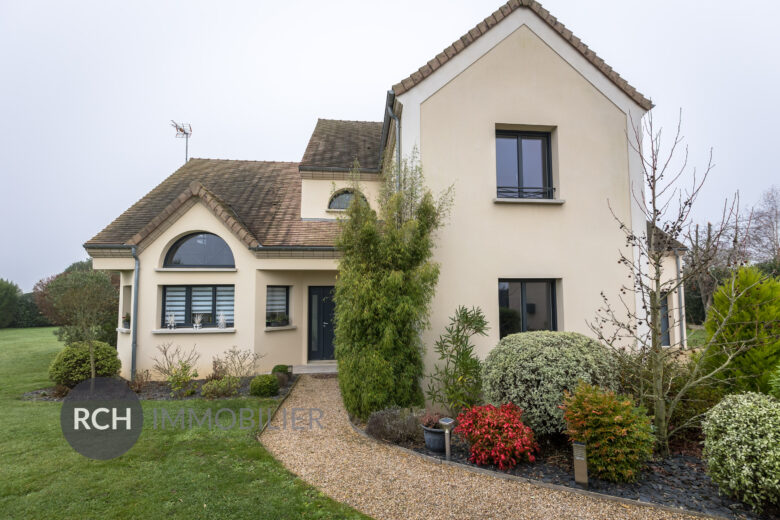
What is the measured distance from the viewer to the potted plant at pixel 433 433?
5.80 m

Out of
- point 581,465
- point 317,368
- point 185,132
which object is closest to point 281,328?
point 317,368

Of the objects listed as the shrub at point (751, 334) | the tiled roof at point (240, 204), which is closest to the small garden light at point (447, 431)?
the shrub at point (751, 334)

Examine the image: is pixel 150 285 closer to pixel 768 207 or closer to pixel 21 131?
pixel 21 131

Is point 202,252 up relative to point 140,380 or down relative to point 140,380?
up

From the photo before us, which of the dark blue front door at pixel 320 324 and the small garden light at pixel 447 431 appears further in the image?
the dark blue front door at pixel 320 324

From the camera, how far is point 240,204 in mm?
13680

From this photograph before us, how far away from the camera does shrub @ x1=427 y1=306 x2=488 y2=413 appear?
6.90 m

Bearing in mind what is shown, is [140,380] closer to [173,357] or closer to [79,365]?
[173,357]

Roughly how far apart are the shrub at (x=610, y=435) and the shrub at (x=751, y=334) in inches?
88.6

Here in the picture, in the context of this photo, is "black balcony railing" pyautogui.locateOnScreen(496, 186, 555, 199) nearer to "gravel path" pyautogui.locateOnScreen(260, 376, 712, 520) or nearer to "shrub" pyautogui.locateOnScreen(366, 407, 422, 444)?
"shrub" pyautogui.locateOnScreen(366, 407, 422, 444)

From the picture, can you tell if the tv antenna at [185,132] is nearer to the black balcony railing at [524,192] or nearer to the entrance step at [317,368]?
the entrance step at [317,368]

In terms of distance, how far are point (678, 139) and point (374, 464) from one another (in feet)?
24.5

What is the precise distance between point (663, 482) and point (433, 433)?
309 cm

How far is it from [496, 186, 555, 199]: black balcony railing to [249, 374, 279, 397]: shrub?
7527mm
